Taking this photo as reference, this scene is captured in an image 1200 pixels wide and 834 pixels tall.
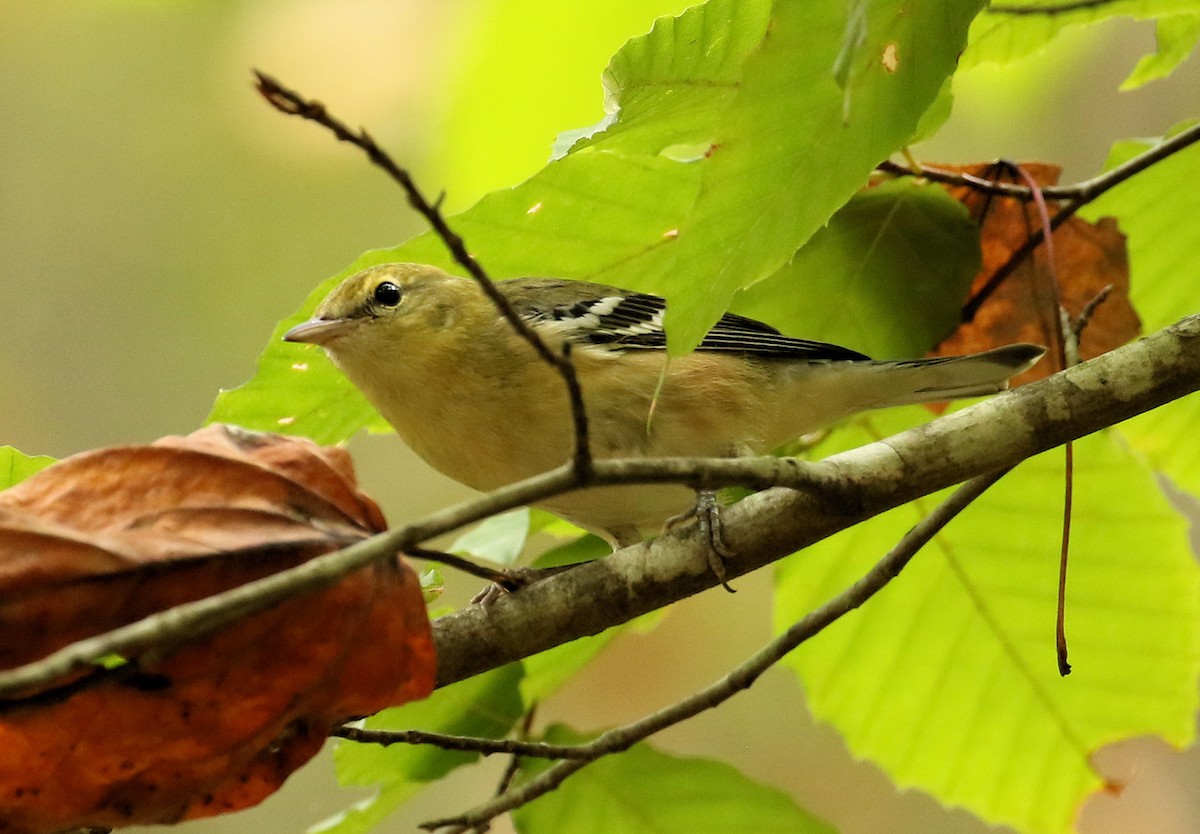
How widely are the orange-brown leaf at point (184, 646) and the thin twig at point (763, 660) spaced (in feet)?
2.08

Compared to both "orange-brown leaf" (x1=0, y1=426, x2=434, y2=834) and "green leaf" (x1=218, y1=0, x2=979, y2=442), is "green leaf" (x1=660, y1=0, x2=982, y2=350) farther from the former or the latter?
"orange-brown leaf" (x1=0, y1=426, x2=434, y2=834)

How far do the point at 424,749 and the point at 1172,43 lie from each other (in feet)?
6.27

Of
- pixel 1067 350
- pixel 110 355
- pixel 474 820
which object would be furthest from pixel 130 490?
pixel 110 355

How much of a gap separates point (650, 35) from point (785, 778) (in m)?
6.29

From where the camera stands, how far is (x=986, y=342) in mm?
2650

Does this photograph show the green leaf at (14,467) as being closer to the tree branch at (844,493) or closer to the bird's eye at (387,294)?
the tree branch at (844,493)

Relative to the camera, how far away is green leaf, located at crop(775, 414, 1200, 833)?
8.11 ft

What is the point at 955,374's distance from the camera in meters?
2.64

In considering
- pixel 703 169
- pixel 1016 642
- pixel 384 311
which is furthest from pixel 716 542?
pixel 384 311

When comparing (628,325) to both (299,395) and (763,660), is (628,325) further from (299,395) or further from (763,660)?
(763,660)

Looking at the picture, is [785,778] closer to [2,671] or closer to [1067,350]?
[1067,350]

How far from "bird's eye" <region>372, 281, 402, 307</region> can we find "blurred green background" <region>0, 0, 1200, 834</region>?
2.15m

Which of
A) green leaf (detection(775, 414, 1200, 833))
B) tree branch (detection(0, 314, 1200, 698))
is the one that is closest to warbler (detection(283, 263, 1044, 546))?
green leaf (detection(775, 414, 1200, 833))

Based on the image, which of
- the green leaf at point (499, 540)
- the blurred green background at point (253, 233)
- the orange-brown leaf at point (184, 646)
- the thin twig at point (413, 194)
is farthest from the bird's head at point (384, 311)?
the blurred green background at point (253, 233)
